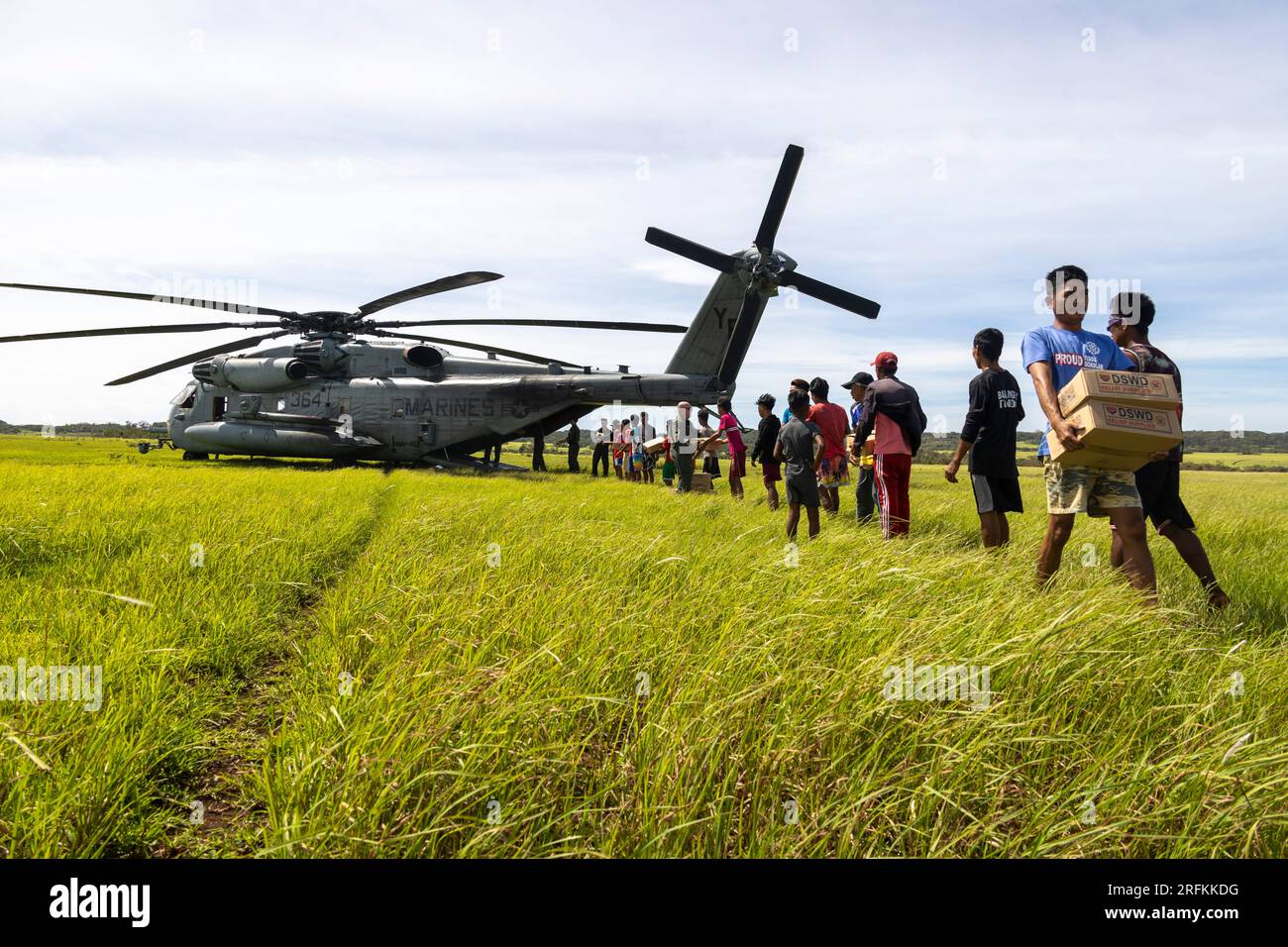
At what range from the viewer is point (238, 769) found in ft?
7.30

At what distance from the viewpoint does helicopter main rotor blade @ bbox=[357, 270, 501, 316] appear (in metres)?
12.8

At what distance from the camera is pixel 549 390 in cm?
1723


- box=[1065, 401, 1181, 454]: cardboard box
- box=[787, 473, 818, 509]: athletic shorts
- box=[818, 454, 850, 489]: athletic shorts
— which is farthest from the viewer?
box=[818, 454, 850, 489]: athletic shorts

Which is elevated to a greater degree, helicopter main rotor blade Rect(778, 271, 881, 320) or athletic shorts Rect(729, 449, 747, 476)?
helicopter main rotor blade Rect(778, 271, 881, 320)

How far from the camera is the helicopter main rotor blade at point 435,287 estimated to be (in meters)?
12.8

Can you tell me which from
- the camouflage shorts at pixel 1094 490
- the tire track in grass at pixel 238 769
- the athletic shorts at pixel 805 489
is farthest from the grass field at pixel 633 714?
the athletic shorts at pixel 805 489

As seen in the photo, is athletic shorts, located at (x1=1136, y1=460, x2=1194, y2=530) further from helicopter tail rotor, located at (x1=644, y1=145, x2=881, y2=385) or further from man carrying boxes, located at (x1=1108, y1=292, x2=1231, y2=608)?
helicopter tail rotor, located at (x1=644, y1=145, x2=881, y2=385)

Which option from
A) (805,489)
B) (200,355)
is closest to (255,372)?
(200,355)

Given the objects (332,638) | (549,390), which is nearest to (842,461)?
(332,638)

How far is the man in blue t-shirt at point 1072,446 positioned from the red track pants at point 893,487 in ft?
5.60

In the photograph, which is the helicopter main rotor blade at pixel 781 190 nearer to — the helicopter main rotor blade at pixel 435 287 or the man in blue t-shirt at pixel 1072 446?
the helicopter main rotor blade at pixel 435 287

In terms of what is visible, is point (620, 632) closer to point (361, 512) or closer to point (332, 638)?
point (332, 638)

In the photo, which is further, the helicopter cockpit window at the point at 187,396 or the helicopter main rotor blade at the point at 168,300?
the helicopter cockpit window at the point at 187,396

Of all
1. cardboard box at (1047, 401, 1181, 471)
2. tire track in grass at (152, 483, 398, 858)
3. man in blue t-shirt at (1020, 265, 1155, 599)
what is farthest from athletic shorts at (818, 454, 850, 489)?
tire track in grass at (152, 483, 398, 858)
